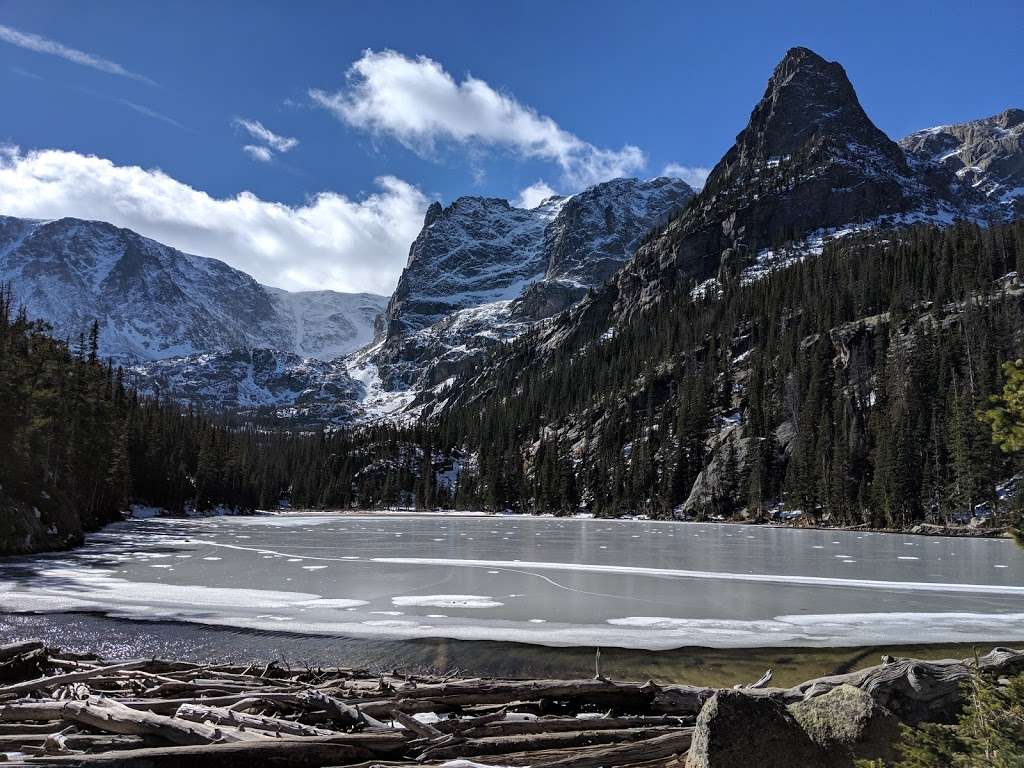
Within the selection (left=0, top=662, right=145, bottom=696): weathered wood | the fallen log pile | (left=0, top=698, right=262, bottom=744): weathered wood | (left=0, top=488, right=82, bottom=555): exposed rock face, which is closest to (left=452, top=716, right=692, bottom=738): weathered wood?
the fallen log pile

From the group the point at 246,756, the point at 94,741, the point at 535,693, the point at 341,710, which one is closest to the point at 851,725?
the point at 535,693

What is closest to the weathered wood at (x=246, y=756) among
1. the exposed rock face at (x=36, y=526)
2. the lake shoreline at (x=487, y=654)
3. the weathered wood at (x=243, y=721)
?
the weathered wood at (x=243, y=721)

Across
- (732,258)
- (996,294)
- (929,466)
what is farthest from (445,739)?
(732,258)

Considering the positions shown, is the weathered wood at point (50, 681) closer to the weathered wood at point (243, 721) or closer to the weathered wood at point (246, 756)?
the weathered wood at point (243, 721)

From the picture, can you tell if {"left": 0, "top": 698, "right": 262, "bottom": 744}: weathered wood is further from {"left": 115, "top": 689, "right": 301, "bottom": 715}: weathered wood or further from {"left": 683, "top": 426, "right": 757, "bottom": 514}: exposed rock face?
{"left": 683, "top": 426, "right": 757, "bottom": 514}: exposed rock face

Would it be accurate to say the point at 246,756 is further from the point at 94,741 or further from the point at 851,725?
the point at 851,725

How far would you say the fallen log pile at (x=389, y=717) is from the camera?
196 inches

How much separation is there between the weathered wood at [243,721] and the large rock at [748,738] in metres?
3.22

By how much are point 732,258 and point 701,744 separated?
19833 cm

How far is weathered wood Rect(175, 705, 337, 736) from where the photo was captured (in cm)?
539

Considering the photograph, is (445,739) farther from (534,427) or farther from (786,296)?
(534,427)

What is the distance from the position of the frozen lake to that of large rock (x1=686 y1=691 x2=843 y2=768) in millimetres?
7744

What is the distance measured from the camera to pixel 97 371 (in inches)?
2761

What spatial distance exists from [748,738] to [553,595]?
14.2 metres
